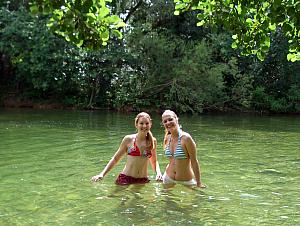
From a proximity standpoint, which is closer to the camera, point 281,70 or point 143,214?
point 143,214

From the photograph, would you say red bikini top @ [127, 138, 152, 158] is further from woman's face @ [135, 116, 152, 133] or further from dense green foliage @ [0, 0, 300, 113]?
dense green foliage @ [0, 0, 300, 113]

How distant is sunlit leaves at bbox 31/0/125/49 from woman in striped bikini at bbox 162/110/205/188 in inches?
150

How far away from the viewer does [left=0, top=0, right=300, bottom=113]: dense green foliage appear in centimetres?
2584

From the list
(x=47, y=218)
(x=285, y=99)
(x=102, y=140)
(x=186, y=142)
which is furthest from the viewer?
(x=285, y=99)

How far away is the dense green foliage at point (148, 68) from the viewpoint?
2584cm

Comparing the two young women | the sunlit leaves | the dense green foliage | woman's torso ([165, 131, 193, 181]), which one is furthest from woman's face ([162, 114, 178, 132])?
the dense green foliage

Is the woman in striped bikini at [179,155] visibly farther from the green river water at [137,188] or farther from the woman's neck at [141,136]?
the woman's neck at [141,136]

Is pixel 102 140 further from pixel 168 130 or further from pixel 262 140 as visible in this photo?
pixel 168 130

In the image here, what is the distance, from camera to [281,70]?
2986 centimetres

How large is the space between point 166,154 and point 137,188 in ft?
2.39

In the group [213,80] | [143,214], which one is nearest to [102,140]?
[143,214]

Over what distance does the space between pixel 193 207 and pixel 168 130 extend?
1277 mm

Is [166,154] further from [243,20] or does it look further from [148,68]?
[148,68]

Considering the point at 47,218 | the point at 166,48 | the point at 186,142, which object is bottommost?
the point at 47,218
